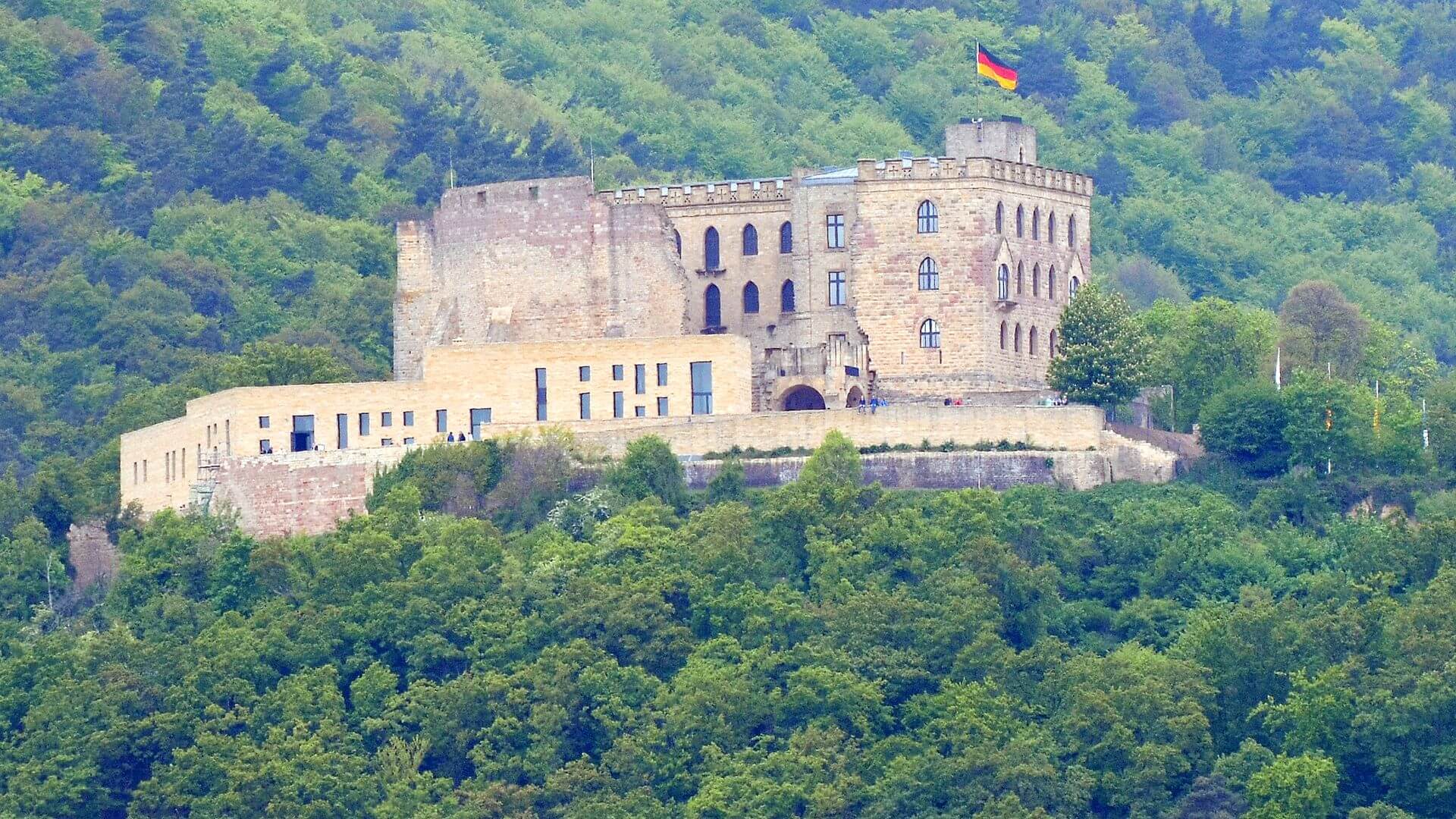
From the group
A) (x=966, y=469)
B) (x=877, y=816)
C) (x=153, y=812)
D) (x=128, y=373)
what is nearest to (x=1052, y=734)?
(x=877, y=816)

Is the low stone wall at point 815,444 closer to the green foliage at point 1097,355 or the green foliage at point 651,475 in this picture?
the green foliage at point 651,475

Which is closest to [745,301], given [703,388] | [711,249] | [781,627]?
[711,249]

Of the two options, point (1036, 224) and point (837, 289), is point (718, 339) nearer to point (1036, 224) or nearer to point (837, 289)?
point (837, 289)

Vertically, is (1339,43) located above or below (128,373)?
above

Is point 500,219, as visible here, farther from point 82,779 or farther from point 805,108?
point 805,108

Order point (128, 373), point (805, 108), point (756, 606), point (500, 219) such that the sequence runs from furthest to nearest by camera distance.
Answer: point (805, 108)
point (128, 373)
point (500, 219)
point (756, 606)

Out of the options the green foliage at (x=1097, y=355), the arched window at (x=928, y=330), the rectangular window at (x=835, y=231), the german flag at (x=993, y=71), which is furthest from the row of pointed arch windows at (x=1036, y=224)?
the german flag at (x=993, y=71)

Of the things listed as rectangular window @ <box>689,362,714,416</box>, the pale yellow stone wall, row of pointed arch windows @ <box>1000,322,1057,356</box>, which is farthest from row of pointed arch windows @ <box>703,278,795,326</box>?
row of pointed arch windows @ <box>1000,322,1057,356</box>
